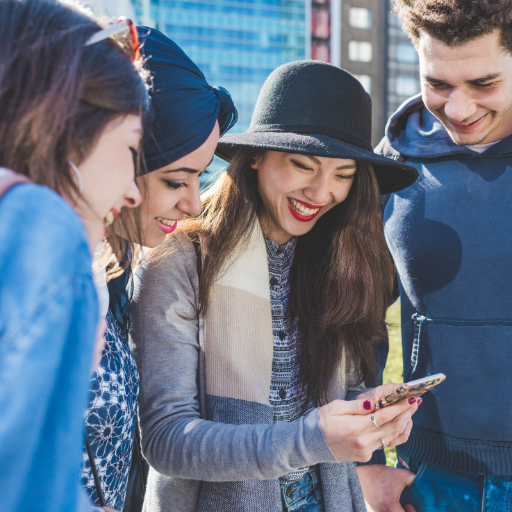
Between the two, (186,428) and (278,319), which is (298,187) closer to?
(278,319)

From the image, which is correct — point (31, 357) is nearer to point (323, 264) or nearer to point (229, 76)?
point (323, 264)

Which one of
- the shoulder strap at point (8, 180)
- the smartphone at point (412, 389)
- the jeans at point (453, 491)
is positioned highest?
the shoulder strap at point (8, 180)

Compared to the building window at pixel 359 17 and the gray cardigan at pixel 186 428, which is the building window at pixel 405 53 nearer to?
the building window at pixel 359 17

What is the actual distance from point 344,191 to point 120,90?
1.46m

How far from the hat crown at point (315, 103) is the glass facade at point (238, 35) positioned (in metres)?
55.8

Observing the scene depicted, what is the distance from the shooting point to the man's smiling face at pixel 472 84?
206 centimetres

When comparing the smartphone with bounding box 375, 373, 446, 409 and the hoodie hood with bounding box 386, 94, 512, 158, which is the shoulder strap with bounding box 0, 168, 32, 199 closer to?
the smartphone with bounding box 375, 373, 446, 409

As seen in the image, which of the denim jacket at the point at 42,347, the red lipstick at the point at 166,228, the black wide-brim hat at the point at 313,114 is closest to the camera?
the denim jacket at the point at 42,347

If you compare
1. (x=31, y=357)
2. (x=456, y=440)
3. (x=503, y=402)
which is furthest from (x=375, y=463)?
(x=31, y=357)

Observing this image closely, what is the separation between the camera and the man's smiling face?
2.06 metres

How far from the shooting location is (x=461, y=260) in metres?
2.14

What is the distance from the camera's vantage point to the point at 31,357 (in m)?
0.66

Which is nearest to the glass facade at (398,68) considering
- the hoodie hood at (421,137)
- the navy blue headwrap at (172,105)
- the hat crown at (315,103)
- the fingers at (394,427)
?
the hoodie hood at (421,137)

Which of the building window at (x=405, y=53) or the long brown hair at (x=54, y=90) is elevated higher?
the long brown hair at (x=54, y=90)
